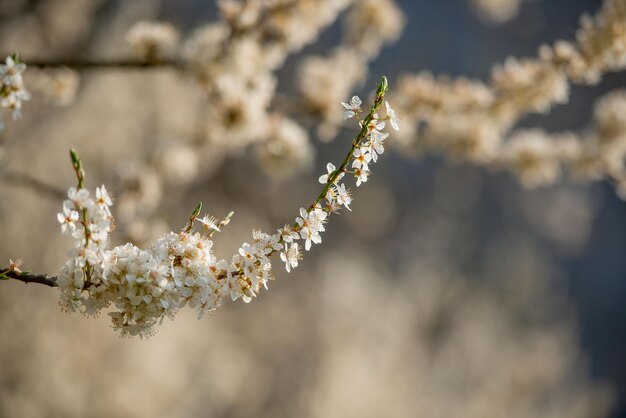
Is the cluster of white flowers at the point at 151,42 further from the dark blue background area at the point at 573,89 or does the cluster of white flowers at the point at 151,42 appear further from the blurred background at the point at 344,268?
the dark blue background area at the point at 573,89

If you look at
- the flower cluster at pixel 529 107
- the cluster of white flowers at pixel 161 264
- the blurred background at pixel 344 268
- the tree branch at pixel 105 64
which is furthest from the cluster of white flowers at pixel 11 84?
the flower cluster at pixel 529 107

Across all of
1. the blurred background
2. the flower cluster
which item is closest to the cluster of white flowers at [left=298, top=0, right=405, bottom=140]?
the flower cluster

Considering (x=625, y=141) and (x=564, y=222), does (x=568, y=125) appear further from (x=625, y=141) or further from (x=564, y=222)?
(x=625, y=141)

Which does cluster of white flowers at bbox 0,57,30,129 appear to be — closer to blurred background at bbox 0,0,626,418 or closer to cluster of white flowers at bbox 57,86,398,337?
cluster of white flowers at bbox 57,86,398,337

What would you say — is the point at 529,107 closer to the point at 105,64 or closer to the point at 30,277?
the point at 105,64

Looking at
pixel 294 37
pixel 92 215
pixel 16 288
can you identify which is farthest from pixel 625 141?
pixel 16 288

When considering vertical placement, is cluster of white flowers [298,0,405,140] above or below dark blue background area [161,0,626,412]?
below
